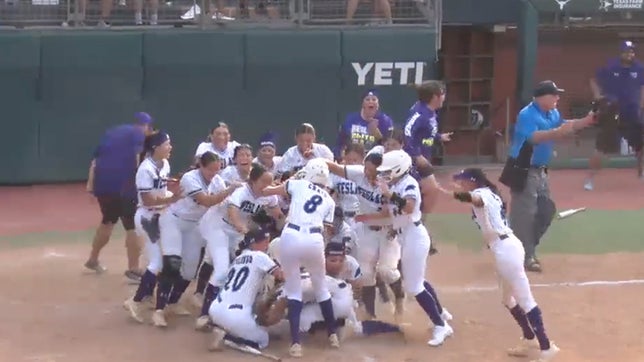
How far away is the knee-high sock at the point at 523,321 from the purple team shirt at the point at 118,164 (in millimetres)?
4299

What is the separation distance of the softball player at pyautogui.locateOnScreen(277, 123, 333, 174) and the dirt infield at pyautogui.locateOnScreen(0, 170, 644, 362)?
5.33ft

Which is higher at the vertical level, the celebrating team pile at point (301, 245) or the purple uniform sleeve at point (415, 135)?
the purple uniform sleeve at point (415, 135)

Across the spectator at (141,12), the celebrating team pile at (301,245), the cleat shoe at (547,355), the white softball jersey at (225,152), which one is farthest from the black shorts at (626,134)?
the cleat shoe at (547,355)

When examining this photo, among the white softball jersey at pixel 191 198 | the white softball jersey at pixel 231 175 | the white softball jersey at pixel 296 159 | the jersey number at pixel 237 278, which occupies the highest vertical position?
the white softball jersey at pixel 296 159

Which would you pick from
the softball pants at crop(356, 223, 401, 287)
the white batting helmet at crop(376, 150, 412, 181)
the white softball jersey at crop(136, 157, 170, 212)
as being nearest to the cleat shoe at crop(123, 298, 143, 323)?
the white softball jersey at crop(136, 157, 170, 212)

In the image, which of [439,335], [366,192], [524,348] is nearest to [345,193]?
[366,192]

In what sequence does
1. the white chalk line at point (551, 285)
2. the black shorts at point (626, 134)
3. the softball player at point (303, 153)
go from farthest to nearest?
the black shorts at point (626, 134) < the white chalk line at point (551, 285) < the softball player at point (303, 153)

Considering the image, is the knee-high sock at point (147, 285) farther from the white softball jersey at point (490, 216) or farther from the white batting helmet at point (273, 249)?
the white softball jersey at point (490, 216)

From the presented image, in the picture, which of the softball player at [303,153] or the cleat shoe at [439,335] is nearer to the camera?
the cleat shoe at [439,335]

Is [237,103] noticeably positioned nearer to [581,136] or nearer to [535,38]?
[535,38]

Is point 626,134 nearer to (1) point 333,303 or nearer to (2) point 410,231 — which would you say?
(2) point 410,231

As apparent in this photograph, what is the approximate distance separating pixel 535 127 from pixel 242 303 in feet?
13.1

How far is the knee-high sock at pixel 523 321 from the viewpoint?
8.02 metres

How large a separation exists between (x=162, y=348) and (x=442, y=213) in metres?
6.91
